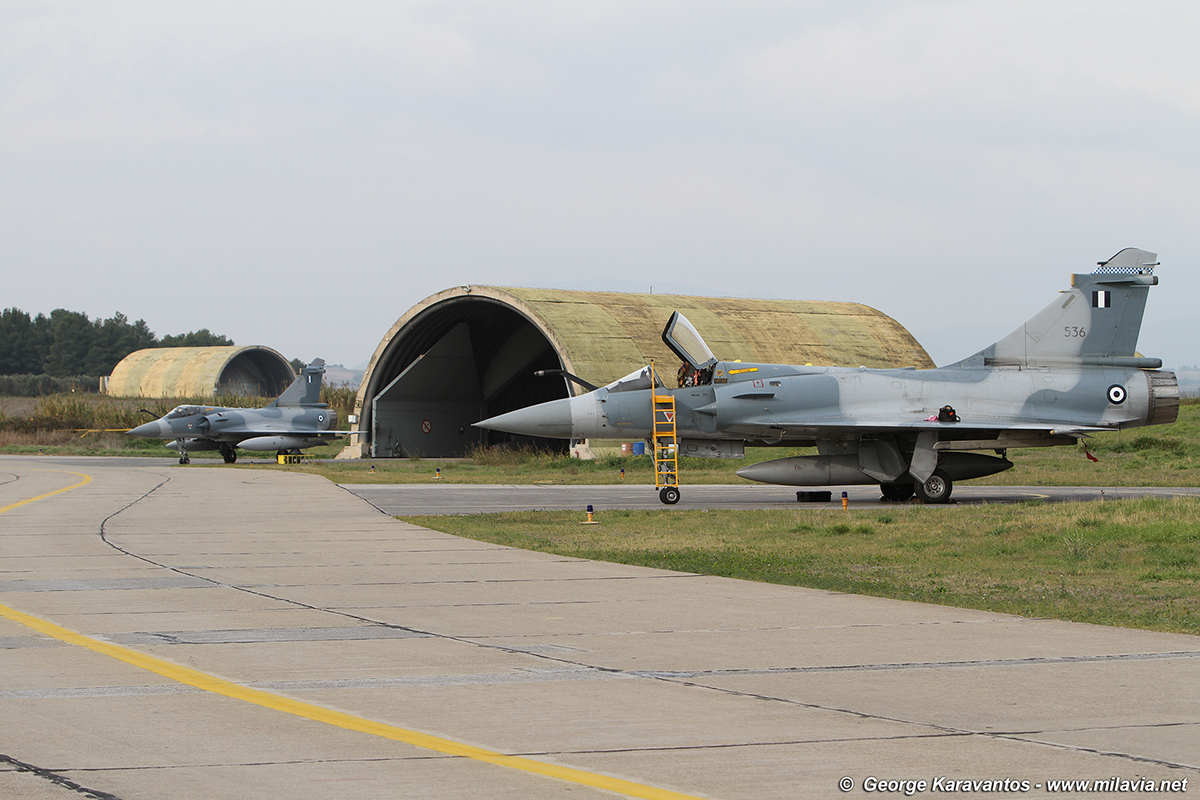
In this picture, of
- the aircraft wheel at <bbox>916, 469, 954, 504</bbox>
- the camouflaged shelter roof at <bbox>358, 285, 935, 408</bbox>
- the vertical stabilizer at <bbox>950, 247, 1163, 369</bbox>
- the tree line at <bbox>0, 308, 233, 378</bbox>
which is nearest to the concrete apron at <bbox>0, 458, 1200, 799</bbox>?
the aircraft wheel at <bbox>916, 469, 954, 504</bbox>

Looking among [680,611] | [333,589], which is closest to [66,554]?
[333,589]

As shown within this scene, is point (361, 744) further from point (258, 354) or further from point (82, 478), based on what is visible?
point (258, 354)

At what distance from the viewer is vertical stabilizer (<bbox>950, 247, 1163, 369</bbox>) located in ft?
75.6

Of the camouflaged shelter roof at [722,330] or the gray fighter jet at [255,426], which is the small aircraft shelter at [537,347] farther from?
the gray fighter jet at [255,426]

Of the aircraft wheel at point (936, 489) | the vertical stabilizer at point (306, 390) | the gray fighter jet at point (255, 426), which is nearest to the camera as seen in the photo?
the aircraft wheel at point (936, 489)

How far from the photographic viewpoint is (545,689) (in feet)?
21.2

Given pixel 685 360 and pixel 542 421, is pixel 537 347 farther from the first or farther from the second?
pixel 542 421

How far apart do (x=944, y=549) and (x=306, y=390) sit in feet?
130

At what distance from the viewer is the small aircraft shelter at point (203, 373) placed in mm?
86312

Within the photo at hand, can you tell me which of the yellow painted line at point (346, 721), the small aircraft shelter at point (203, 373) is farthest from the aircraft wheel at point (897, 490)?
the small aircraft shelter at point (203, 373)

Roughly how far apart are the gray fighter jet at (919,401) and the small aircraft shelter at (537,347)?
13.8 metres

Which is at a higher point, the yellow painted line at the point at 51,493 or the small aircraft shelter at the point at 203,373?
the small aircraft shelter at the point at 203,373

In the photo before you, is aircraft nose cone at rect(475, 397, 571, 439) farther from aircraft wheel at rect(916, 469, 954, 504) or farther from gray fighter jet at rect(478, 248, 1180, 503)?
aircraft wheel at rect(916, 469, 954, 504)

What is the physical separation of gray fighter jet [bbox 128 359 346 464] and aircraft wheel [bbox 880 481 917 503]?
28.6m
